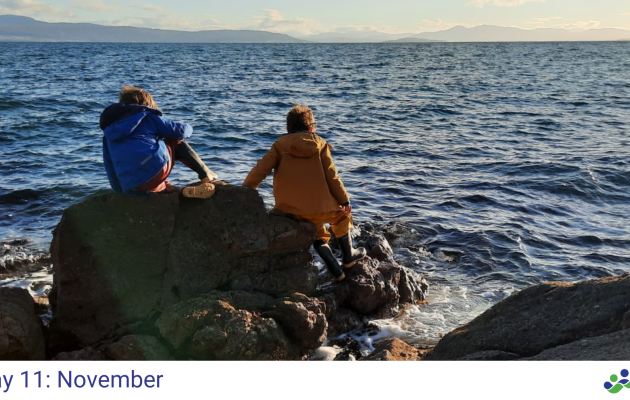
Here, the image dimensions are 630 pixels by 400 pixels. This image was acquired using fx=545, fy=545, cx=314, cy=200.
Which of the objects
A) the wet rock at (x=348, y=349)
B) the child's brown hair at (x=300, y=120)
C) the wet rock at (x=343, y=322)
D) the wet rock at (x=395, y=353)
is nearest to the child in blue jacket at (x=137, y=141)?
the child's brown hair at (x=300, y=120)

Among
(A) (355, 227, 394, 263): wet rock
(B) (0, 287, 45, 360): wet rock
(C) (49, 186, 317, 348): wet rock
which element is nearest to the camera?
(B) (0, 287, 45, 360): wet rock

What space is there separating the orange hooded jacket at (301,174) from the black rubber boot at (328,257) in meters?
0.46

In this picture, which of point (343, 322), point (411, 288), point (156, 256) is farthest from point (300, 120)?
point (411, 288)

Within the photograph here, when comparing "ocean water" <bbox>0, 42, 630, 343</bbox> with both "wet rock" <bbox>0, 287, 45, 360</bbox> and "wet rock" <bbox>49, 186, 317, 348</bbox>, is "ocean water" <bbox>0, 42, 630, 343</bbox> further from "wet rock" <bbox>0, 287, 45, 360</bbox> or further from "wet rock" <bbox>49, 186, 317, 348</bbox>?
"wet rock" <bbox>0, 287, 45, 360</bbox>

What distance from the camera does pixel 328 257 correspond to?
641 cm

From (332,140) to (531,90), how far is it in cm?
2123

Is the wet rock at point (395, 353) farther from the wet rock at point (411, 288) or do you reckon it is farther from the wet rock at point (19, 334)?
the wet rock at point (19, 334)

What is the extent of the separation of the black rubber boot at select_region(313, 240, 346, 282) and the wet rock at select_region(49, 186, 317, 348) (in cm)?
34

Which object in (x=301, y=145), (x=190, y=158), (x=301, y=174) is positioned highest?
(x=301, y=145)

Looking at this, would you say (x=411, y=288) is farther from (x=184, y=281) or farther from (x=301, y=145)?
(x=184, y=281)

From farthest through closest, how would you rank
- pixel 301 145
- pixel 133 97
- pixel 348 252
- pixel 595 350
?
1. pixel 348 252
2. pixel 301 145
3. pixel 133 97
4. pixel 595 350

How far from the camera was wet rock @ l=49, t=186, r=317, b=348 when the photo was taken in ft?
18.0
